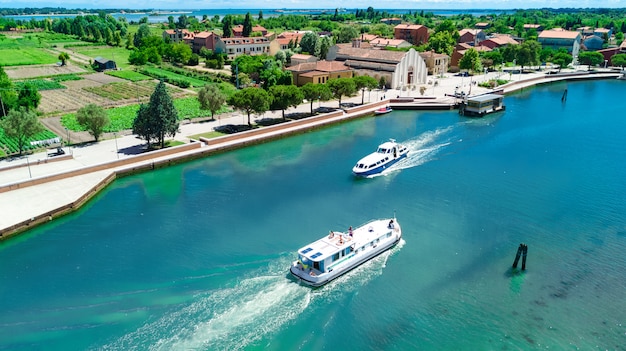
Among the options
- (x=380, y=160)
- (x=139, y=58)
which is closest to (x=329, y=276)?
(x=380, y=160)

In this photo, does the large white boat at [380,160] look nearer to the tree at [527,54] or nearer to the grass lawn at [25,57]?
the tree at [527,54]

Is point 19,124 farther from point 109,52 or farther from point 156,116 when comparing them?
point 109,52

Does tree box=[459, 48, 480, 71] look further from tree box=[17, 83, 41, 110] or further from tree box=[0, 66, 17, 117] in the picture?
tree box=[0, 66, 17, 117]

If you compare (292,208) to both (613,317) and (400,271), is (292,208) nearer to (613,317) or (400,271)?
(400,271)

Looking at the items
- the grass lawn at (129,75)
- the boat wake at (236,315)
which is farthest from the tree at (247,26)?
the boat wake at (236,315)

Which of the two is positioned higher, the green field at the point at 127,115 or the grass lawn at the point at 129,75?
the grass lawn at the point at 129,75

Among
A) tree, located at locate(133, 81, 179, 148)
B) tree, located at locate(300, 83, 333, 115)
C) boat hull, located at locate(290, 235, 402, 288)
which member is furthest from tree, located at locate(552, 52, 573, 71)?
boat hull, located at locate(290, 235, 402, 288)
